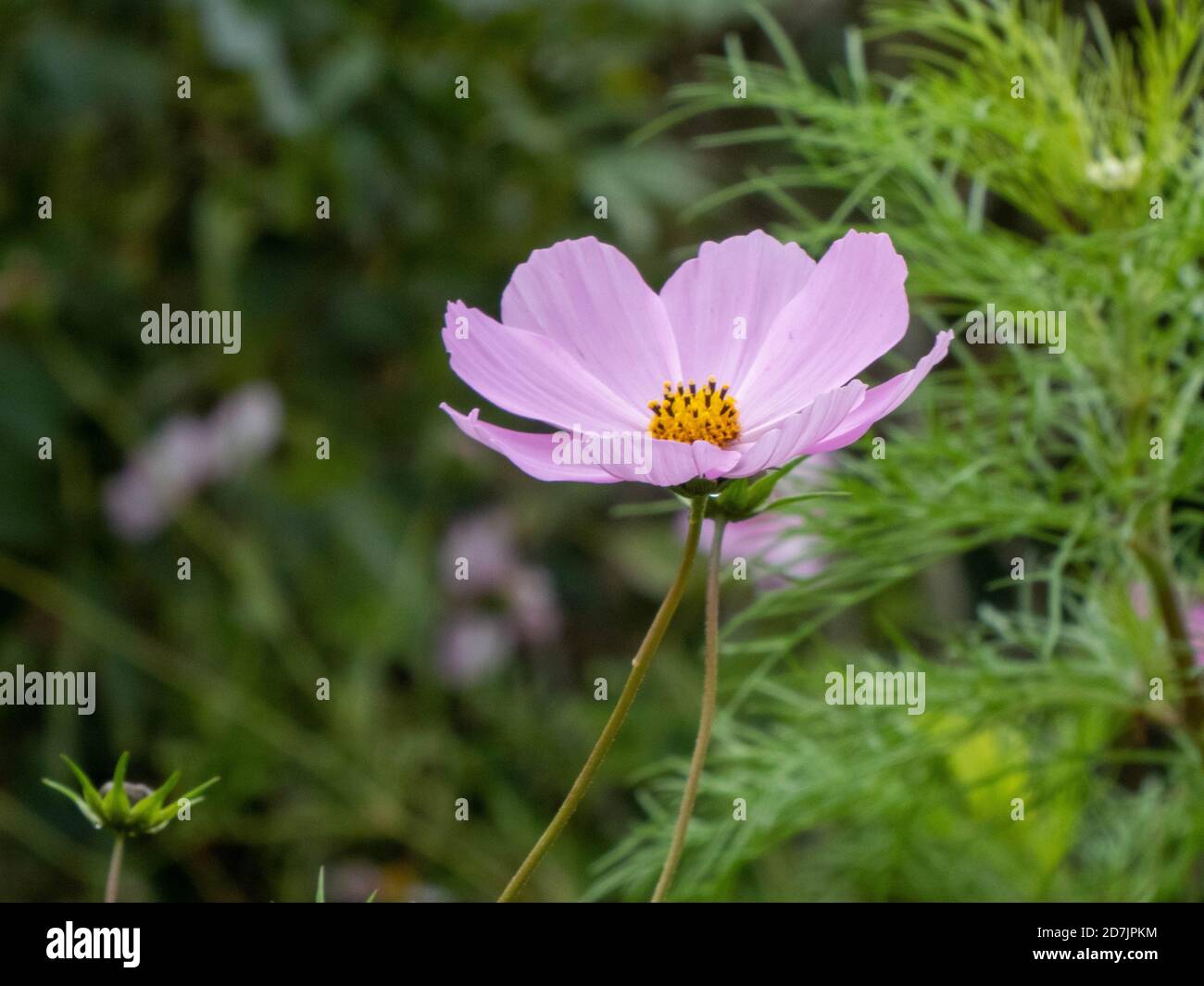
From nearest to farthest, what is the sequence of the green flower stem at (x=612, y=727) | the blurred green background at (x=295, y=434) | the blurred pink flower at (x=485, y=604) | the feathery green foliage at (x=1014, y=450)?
the green flower stem at (x=612, y=727) → the feathery green foliage at (x=1014, y=450) → the blurred green background at (x=295, y=434) → the blurred pink flower at (x=485, y=604)

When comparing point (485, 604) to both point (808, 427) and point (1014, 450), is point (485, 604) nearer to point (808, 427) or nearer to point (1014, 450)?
point (1014, 450)

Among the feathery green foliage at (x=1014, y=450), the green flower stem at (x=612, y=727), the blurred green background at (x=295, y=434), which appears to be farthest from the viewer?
the blurred green background at (x=295, y=434)

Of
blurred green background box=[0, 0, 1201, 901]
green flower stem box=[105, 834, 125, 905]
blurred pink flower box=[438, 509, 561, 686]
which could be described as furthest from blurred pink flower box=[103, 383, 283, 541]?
green flower stem box=[105, 834, 125, 905]

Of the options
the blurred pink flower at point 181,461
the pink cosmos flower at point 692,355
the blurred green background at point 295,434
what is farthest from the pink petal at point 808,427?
the blurred pink flower at point 181,461

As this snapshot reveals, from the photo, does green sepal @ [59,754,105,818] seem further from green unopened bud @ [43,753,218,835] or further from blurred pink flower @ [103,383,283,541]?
blurred pink flower @ [103,383,283,541]

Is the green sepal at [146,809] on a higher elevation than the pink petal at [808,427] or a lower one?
lower

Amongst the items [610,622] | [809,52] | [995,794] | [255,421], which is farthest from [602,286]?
[809,52]

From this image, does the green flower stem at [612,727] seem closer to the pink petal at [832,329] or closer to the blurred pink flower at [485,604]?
the pink petal at [832,329]
